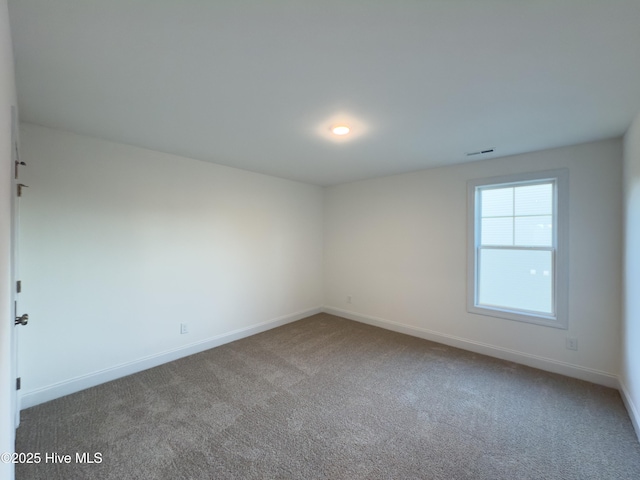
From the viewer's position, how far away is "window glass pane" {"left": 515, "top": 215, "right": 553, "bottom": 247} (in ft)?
9.73

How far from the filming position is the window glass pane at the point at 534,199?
297 cm

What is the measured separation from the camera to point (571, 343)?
279 cm

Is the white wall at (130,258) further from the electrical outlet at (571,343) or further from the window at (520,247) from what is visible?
the electrical outlet at (571,343)

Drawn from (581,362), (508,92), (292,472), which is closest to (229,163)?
(508,92)

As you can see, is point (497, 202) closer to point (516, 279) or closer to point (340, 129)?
point (516, 279)

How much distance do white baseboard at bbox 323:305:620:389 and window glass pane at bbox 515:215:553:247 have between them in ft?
4.22

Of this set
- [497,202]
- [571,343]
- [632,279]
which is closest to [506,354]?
[571,343]

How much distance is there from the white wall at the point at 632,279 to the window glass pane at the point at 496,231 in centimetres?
95

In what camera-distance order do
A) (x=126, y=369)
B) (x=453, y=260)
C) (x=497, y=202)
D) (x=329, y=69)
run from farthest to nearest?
1. (x=453, y=260)
2. (x=497, y=202)
3. (x=126, y=369)
4. (x=329, y=69)

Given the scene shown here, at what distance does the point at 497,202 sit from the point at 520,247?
606 millimetres

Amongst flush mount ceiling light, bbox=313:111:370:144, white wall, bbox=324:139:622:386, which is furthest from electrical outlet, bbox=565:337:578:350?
flush mount ceiling light, bbox=313:111:370:144

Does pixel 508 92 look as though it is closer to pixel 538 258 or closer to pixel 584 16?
pixel 584 16

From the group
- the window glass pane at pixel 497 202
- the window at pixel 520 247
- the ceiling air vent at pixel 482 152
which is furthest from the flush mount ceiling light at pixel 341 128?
the window glass pane at pixel 497 202

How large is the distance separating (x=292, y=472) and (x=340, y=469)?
0.30 metres
